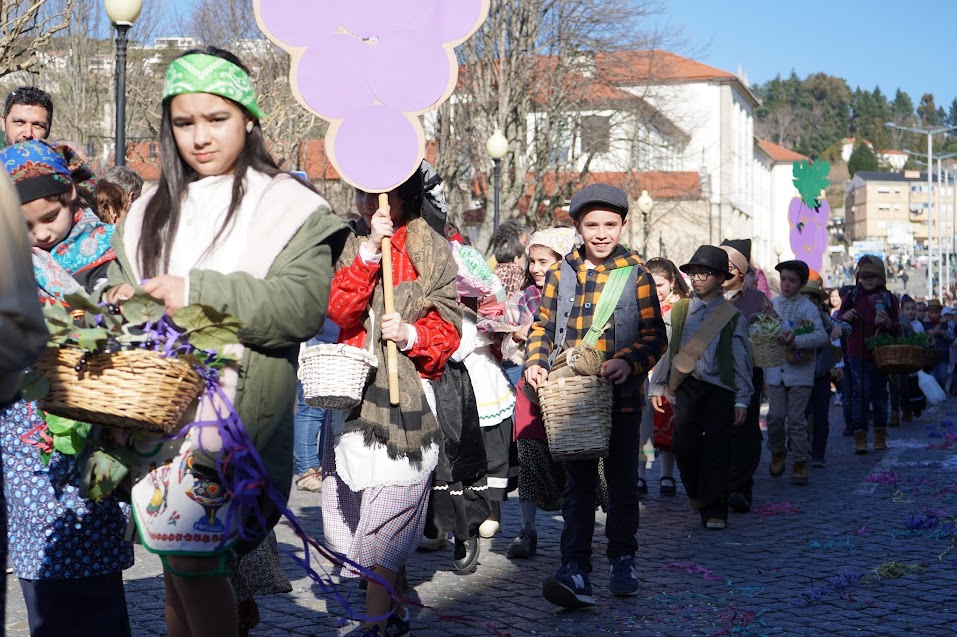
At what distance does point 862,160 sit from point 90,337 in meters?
189

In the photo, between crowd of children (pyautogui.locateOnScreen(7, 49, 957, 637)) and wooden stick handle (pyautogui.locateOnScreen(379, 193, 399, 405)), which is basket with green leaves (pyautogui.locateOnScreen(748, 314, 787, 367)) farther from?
wooden stick handle (pyautogui.locateOnScreen(379, 193, 399, 405))

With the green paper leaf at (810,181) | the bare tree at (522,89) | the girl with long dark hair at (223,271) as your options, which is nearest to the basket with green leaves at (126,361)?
the girl with long dark hair at (223,271)

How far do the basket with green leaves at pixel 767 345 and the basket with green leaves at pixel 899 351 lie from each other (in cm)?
372

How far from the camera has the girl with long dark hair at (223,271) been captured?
3408mm

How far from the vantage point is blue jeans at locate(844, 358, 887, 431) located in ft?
45.8

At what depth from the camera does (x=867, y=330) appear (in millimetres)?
14445

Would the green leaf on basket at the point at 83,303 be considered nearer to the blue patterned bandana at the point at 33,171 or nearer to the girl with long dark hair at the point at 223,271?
the girl with long dark hair at the point at 223,271

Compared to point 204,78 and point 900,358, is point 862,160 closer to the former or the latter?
point 900,358

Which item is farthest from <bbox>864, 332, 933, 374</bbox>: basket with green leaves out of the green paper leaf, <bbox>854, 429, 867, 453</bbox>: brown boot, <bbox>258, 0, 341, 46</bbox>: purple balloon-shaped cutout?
<bbox>258, 0, 341, 46</bbox>: purple balloon-shaped cutout

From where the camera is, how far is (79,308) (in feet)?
10.6

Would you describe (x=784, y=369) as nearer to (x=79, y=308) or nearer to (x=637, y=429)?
(x=637, y=429)

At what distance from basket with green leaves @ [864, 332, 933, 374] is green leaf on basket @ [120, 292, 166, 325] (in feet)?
38.9

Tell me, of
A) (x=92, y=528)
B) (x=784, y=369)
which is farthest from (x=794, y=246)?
(x=92, y=528)

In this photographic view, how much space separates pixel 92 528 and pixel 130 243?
3.10ft
